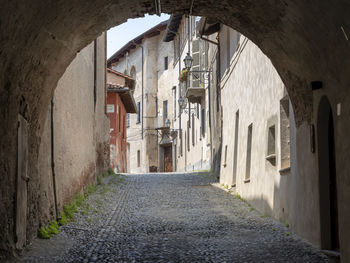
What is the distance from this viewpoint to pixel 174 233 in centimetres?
878

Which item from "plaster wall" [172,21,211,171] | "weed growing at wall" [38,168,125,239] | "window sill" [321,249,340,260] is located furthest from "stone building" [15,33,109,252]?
"plaster wall" [172,21,211,171]

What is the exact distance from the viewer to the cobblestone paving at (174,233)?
265 inches

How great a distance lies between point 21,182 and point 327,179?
12.6 feet

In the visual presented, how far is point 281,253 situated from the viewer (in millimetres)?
6832

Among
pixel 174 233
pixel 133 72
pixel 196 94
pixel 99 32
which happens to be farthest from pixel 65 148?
pixel 133 72

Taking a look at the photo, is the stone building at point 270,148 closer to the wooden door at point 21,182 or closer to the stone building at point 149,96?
the wooden door at point 21,182

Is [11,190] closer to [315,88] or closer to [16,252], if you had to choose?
[16,252]

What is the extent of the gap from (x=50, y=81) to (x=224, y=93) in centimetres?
1078

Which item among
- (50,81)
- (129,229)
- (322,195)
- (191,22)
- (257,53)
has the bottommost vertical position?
(129,229)

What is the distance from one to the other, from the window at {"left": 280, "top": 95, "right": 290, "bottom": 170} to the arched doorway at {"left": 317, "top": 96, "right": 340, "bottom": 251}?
2.65 metres

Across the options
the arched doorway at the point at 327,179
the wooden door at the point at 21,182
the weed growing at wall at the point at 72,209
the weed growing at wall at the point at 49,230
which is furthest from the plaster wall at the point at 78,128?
the arched doorway at the point at 327,179

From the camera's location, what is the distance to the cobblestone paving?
6.72 meters

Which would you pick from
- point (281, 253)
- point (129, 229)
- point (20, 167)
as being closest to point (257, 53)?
point (129, 229)

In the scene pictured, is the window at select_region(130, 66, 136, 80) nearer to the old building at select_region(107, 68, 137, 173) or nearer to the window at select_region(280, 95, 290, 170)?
the old building at select_region(107, 68, 137, 173)
